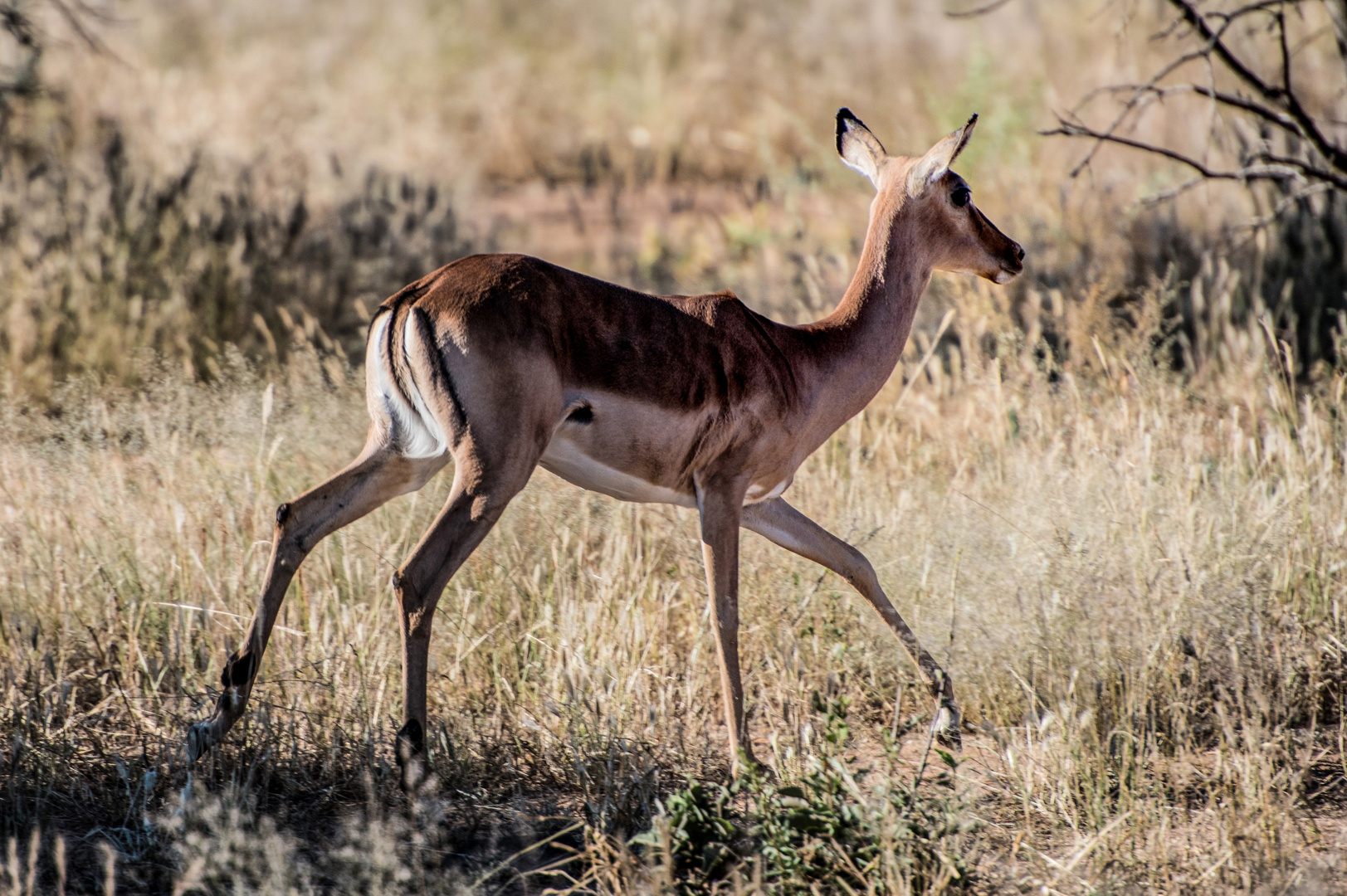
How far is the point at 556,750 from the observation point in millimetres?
4246

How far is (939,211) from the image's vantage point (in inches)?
186

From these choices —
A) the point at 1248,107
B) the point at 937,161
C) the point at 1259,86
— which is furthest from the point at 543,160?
the point at 937,161

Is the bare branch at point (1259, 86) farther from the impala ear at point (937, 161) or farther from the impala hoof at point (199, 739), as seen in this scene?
the impala hoof at point (199, 739)

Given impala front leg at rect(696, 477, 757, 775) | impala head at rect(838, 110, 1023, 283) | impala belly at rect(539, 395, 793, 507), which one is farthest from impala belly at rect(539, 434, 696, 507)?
impala head at rect(838, 110, 1023, 283)

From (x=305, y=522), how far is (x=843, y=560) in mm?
1868

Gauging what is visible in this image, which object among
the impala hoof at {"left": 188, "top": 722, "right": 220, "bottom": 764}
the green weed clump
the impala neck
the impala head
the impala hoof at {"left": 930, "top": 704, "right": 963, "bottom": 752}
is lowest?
the green weed clump

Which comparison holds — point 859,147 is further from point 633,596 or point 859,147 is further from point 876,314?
point 633,596

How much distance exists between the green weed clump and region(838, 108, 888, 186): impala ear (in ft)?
7.07

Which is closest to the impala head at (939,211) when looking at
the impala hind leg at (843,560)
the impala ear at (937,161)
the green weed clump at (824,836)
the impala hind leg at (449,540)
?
the impala ear at (937,161)

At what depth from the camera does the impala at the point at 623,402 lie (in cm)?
388

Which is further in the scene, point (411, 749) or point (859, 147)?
point (859, 147)

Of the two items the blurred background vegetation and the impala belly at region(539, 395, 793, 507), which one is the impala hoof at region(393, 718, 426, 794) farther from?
the blurred background vegetation

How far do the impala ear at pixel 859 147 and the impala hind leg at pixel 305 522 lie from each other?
6.40ft

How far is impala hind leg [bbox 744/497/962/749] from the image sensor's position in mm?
4668
